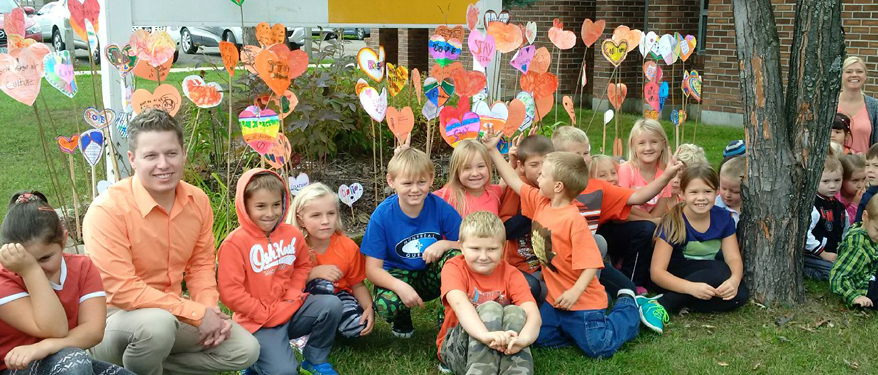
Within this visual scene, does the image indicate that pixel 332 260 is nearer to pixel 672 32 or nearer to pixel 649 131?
pixel 649 131

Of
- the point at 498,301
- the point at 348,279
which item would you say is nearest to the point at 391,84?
the point at 348,279

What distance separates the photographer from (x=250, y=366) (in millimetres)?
3377

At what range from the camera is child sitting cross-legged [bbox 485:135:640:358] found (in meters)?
3.72

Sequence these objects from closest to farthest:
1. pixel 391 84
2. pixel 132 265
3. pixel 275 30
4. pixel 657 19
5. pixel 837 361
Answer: pixel 132 265 → pixel 837 361 → pixel 275 30 → pixel 391 84 → pixel 657 19

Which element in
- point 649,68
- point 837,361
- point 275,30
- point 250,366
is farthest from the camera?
point 649,68

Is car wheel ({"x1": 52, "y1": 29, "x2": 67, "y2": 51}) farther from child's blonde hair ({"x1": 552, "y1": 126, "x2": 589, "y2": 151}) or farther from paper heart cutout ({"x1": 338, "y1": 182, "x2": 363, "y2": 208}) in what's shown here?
child's blonde hair ({"x1": 552, "y1": 126, "x2": 589, "y2": 151})

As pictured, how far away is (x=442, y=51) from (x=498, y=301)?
1.93 metres

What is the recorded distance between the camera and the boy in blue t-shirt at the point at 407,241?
3.74m

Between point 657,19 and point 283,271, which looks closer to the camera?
point 283,271

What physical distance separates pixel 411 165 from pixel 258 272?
2.74ft

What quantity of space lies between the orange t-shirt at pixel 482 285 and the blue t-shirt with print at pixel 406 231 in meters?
0.33

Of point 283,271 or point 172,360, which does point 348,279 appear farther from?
point 172,360

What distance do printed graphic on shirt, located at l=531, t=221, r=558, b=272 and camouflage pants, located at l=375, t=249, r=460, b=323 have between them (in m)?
0.40

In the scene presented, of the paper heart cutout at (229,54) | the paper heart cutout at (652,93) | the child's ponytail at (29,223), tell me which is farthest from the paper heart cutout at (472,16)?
the child's ponytail at (29,223)
